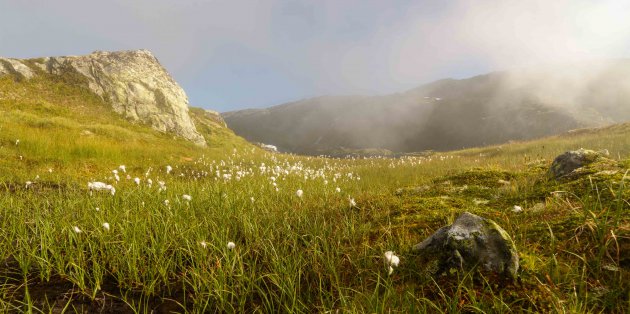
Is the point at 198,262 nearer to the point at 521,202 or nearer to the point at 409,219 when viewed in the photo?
the point at 409,219

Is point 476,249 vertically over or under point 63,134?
under

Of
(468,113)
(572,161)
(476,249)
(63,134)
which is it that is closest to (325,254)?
(476,249)

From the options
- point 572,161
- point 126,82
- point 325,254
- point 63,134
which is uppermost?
point 126,82

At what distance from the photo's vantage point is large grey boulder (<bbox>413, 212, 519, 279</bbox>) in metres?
2.51

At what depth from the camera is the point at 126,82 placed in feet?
113

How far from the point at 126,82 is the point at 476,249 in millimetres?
39330

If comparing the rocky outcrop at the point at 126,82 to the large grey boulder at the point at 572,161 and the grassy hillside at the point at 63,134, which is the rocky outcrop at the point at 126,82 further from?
the large grey boulder at the point at 572,161

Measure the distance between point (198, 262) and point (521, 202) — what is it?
13.9 ft

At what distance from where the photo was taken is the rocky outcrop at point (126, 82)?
32875 mm

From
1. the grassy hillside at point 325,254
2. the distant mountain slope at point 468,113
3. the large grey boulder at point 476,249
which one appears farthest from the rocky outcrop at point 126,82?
the distant mountain slope at point 468,113

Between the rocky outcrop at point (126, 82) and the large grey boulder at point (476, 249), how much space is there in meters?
35.3

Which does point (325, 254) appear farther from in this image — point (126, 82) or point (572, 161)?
point (126, 82)

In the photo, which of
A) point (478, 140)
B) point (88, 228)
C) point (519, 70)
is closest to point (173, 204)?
point (88, 228)

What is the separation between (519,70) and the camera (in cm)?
10450
